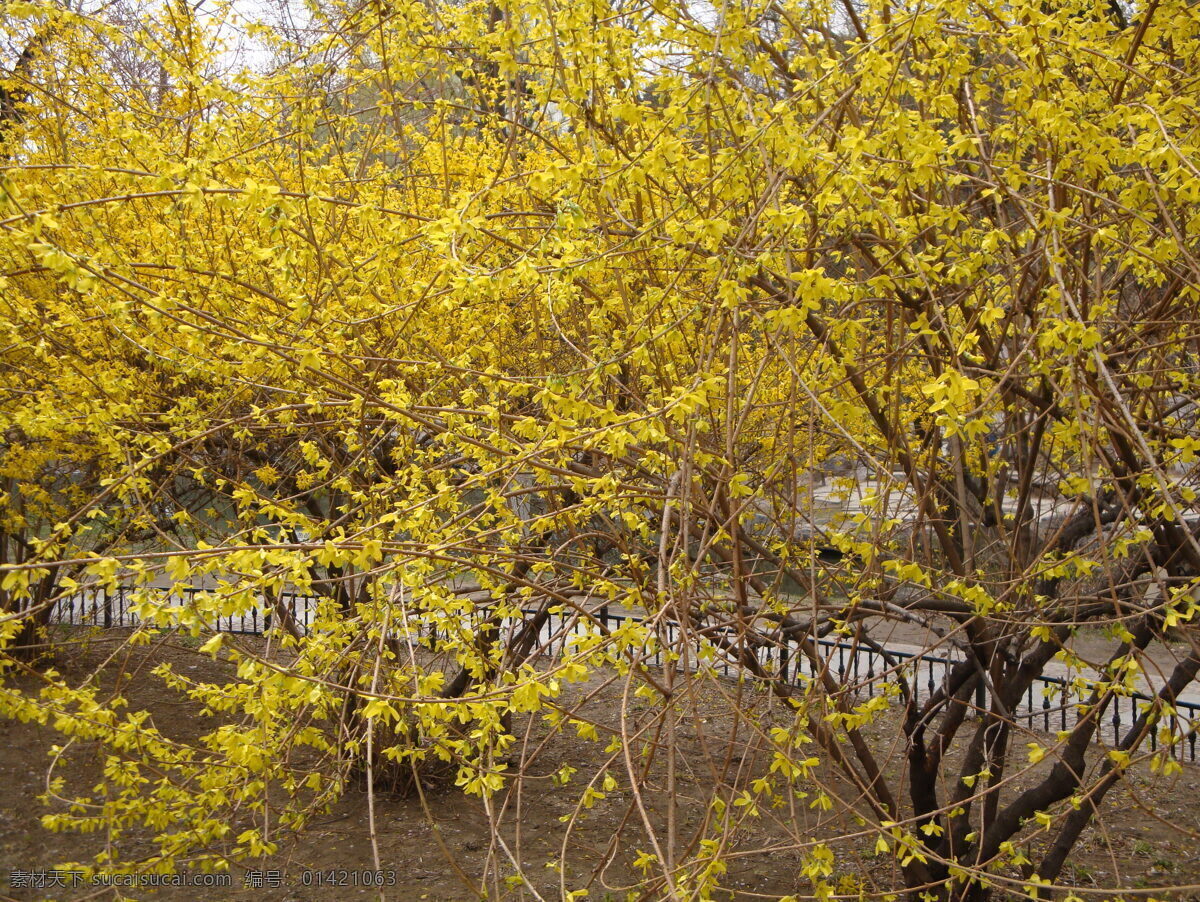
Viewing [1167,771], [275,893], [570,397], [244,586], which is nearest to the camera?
[244,586]

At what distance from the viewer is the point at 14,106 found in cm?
591

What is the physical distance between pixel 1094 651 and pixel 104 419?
9.84 metres

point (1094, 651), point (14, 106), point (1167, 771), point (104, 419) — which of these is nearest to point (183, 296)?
point (104, 419)

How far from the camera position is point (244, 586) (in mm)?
1893

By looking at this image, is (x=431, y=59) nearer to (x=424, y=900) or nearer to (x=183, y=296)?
(x=183, y=296)

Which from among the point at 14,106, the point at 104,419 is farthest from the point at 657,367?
the point at 14,106

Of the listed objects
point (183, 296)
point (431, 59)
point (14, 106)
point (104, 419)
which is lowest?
point (104, 419)

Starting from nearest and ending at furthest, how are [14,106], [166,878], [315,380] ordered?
1. [315,380]
2. [166,878]
3. [14,106]

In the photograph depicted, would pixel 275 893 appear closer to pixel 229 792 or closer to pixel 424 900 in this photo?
pixel 424 900

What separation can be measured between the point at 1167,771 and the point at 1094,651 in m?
8.40

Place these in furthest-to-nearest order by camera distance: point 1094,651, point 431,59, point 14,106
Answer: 1. point 1094,651
2. point 14,106
3. point 431,59

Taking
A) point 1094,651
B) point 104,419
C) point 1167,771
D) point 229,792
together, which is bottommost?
point 1094,651

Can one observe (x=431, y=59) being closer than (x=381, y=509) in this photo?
No

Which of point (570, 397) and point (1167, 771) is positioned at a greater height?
point (570, 397)
